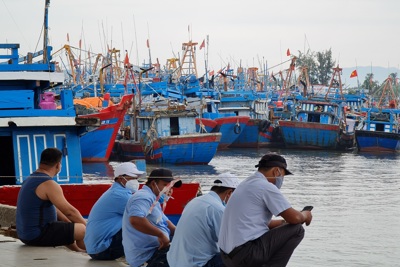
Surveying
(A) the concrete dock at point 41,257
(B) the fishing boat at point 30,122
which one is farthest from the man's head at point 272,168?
(B) the fishing boat at point 30,122

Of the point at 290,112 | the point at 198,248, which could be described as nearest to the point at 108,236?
the point at 198,248

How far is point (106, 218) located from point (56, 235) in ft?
1.71

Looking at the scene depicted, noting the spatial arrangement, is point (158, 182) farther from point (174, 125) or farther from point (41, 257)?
point (174, 125)

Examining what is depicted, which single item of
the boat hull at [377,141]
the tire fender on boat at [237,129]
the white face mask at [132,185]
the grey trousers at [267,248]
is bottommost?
the boat hull at [377,141]

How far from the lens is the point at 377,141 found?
162 ft

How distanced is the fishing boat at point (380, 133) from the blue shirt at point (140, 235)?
138ft

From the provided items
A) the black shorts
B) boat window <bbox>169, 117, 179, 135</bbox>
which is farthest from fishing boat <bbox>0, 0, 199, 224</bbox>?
boat window <bbox>169, 117, 179, 135</bbox>

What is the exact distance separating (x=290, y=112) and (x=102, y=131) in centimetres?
2519

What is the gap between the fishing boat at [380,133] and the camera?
162 ft

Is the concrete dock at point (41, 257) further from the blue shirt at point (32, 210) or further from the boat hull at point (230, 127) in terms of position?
the boat hull at point (230, 127)

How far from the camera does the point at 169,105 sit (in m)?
40.3

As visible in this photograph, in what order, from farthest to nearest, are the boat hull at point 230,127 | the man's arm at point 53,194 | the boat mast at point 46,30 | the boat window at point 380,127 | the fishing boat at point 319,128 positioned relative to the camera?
the fishing boat at point 319,128 < the boat window at point 380,127 < the boat hull at point 230,127 < the boat mast at point 46,30 < the man's arm at point 53,194

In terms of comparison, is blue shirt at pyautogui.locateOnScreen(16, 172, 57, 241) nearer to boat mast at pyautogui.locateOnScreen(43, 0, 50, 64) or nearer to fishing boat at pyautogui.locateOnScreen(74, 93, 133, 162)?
boat mast at pyautogui.locateOnScreen(43, 0, 50, 64)

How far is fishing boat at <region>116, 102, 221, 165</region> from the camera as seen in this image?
38.6 m
